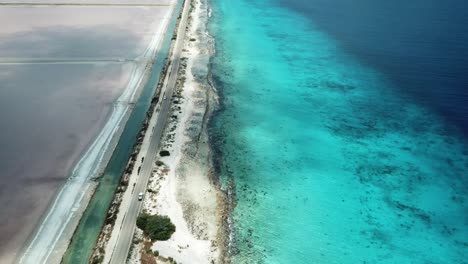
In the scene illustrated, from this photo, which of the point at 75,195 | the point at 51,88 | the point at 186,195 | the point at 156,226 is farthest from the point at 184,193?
the point at 51,88

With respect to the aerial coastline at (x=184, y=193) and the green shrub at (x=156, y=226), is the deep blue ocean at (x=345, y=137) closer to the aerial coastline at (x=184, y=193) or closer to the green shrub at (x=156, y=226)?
the aerial coastline at (x=184, y=193)

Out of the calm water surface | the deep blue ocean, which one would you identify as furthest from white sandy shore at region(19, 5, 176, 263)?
the deep blue ocean

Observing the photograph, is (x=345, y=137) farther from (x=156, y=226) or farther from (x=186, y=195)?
(x=156, y=226)

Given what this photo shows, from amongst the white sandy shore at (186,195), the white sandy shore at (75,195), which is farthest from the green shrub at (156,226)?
the white sandy shore at (75,195)

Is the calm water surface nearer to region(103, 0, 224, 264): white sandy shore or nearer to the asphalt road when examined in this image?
the asphalt road

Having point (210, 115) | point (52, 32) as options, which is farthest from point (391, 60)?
point (52, 32)

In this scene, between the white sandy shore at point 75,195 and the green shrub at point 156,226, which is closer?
the white sandy shore at point 75,195

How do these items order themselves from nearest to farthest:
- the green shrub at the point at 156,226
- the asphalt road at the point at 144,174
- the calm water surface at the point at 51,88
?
1. the asphalt road at the point at 144,174
2. the green shrub at the point at 156,226
3. the calm water surface at the point at 51,88
